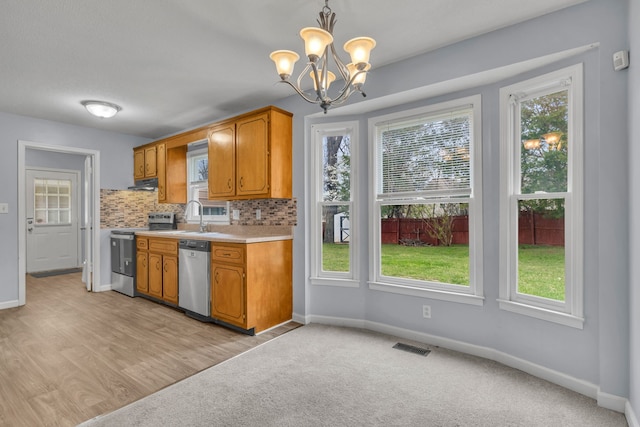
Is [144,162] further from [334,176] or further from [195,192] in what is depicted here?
[334,176]

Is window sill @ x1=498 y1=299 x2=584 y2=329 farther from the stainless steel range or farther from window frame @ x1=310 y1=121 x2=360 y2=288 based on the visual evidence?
the stainless steel range

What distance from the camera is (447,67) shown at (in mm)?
2570

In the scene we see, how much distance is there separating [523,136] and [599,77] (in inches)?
22.4

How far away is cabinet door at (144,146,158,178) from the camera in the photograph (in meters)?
4.98

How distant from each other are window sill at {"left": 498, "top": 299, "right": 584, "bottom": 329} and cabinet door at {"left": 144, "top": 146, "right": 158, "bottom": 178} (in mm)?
4872

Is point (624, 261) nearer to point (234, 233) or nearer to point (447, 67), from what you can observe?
point (447, 67)

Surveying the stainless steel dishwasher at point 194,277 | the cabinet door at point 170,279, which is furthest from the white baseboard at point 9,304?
the stainless steel dishwasher at point 194,277

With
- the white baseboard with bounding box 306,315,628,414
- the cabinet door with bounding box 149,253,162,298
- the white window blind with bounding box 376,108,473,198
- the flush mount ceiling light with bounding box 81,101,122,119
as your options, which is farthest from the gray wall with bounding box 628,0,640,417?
the flush mount ceiling light with bounding box 81,101,122,119

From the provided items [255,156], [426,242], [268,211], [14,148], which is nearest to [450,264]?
[426,242]

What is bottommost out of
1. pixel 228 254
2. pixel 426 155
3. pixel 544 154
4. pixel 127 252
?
pixel 127 252

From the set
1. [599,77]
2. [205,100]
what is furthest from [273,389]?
[205,100]

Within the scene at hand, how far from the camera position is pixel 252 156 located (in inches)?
140

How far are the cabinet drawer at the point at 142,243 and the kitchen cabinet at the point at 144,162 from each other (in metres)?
1.05

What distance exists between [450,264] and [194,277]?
2713 mm
